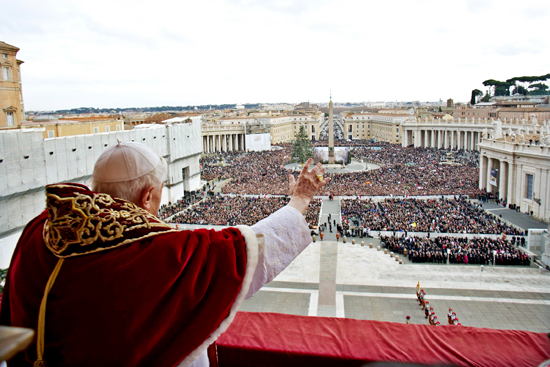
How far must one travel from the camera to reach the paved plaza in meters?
12.1

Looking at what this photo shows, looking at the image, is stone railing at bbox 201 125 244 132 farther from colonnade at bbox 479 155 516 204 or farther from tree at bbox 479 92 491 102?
tree at bbox 479 92 491 102

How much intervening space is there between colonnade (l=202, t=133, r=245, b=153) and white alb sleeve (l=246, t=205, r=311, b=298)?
2791 inches

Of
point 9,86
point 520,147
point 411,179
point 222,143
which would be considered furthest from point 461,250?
point 222,143

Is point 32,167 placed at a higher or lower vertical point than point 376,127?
lower

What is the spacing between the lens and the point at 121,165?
1761 millimetres

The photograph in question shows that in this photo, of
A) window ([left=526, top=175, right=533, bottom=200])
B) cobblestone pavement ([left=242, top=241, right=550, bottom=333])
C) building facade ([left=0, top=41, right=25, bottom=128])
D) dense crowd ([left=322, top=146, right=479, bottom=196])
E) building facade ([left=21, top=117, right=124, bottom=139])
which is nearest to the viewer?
cobblestone pavement ([left=242, top=241, right=550, bottom=333])

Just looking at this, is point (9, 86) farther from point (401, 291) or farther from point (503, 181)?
point (503, 181)

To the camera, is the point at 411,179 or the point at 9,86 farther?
the point at 411,179

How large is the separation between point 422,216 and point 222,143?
54124 millimetres

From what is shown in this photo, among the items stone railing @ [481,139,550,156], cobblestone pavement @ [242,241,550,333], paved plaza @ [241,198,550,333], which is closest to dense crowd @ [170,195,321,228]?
paved plaza @ [241,198,550,333]

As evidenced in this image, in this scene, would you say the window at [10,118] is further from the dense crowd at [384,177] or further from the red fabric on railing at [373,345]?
the red fabric on railing at [373,345]

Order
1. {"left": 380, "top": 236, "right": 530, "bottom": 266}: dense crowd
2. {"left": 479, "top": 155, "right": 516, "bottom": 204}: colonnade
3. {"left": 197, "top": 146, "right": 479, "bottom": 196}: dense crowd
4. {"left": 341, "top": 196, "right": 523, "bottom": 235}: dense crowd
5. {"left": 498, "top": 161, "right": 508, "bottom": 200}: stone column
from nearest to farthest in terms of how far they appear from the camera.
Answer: {"left": 380, "top": 236, "right": 530, "bottom": 266}: dense crowd, {"left": 341, "top": 196, "right": 523, "bottom": 235}: dense crowd, {"left": 479, "top": 155, "right": 516, "bottom": 204}: colonnade, {"left": 498, "top": 161, "right": 508, "bottom": 200}: stone column, {"left": 197, "top": 146, "right": 479, "bottom": 196}: dense crowd

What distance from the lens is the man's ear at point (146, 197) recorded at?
5.97ft

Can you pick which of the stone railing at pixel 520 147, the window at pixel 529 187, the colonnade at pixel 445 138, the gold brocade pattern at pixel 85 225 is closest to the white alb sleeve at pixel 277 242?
the gold brocade pattern at pixel 85 225
